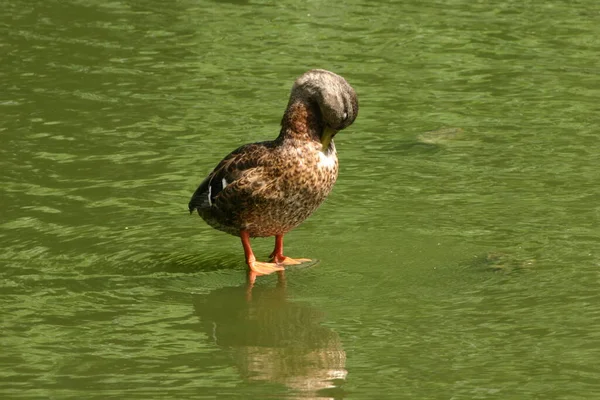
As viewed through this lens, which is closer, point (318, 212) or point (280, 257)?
point (280, 257)

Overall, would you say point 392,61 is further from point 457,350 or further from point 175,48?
point 457,350

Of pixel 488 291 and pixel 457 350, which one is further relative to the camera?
pixel 488 291

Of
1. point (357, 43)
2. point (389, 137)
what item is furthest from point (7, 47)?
point (389, 137)

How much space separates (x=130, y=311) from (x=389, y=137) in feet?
14.4

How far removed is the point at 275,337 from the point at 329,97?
5.59ft

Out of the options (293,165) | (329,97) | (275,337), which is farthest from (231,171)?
(275,337)

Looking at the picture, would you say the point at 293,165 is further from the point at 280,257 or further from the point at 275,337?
the point at 275,337

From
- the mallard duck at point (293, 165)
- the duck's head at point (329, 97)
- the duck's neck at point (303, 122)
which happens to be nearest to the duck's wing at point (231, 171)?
the mallard duck at point (293, 165)

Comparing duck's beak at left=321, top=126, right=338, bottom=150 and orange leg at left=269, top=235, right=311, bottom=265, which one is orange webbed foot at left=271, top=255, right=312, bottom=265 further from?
duck's beak at left=321, top=126, right=338, bottom=150

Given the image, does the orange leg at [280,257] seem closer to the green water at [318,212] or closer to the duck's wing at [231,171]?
the green water at [318,212]

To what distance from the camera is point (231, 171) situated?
28.7 feet

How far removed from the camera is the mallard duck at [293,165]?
842 centimetres

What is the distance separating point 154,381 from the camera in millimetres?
6930

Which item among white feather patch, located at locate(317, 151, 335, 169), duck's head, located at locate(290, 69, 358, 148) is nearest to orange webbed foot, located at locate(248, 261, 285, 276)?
white feather patch, located at locate(317, 151, 335, 169)
